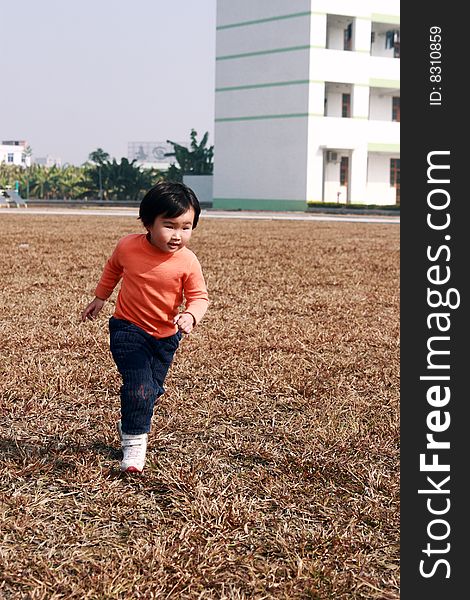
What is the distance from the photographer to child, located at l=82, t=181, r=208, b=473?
3293 mm

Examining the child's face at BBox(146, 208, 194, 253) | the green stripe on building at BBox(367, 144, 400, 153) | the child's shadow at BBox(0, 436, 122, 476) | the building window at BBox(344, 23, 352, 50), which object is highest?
the building window at BBox(344, 23, 352, 50)

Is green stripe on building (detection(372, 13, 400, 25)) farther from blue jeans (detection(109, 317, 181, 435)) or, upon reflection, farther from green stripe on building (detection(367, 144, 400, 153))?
blue jeans (detection(109, 317, 181, 435))

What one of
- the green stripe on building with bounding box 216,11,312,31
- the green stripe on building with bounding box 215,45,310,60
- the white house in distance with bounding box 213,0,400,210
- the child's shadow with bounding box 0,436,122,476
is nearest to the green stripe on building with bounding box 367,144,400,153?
the white house in distance with bounding box 213,0,400,210

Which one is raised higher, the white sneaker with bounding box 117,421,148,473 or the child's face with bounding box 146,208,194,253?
the child's face with bounding box 146,208,194,253

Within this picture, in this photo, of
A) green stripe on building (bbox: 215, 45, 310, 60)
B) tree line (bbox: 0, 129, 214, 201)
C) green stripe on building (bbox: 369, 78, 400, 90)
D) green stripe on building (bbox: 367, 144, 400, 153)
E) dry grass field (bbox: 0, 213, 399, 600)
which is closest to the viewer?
dry grass field (bbox: 0, 213, 399, 600)

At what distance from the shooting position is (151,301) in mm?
3393

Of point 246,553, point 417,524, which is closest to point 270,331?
point 246,553

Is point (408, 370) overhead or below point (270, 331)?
overhead

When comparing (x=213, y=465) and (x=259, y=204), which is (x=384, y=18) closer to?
(x=259, y=204)

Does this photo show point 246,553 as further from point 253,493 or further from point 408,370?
point 408,370

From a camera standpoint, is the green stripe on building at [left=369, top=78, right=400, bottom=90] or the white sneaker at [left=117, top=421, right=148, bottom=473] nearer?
the white sneaker at [left=117, top=421, right=148, bottom=473]

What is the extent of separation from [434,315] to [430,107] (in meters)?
0.44

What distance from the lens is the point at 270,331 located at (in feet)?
21.1

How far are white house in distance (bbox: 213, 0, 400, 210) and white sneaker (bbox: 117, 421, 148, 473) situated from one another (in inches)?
1617
